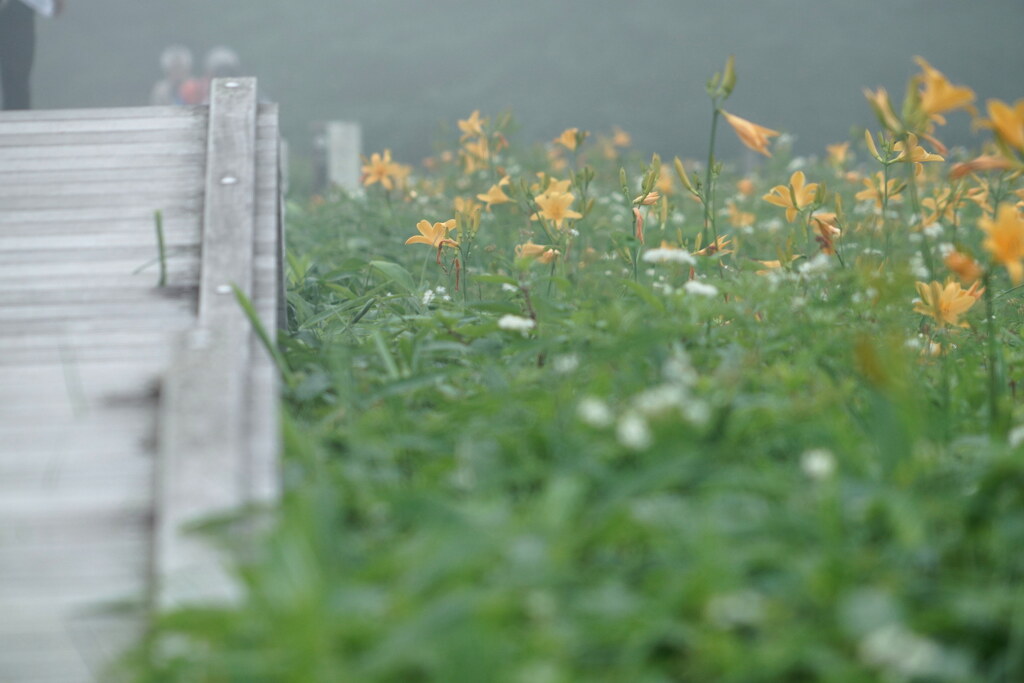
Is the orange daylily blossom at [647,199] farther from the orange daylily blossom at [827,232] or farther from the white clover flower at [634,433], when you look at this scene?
the white clover flower at [634,433]

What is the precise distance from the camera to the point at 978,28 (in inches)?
408

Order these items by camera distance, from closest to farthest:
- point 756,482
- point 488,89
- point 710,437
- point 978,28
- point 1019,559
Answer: point 1019,559, point 756,482, point 710,437, point 978,28, point 488,89

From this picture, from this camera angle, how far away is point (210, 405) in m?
1.34

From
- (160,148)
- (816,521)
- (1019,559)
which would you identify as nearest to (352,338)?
(160,148)

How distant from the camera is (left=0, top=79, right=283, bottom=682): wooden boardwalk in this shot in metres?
1.12

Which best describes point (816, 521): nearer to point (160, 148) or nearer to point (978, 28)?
point (160, 148)

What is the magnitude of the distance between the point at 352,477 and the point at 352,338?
0.95 meters

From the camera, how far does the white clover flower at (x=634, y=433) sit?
1206mm

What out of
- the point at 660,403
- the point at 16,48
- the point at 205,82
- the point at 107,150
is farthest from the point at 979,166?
the point at 205,82

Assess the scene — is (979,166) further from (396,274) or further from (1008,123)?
(396,274)

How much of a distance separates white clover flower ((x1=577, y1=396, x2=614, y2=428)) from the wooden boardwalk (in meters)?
0.43

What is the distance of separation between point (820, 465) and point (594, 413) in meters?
0.30

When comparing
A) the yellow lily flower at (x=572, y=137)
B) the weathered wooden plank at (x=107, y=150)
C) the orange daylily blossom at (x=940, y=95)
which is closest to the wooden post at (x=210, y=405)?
the weathered wooden plank at (x=107, y=150)

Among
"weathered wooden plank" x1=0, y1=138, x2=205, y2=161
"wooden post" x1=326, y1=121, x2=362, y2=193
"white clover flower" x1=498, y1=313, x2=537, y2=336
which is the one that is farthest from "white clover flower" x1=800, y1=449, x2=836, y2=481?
"wooden post" x1=326, y1=121, x2=362, y2=193
